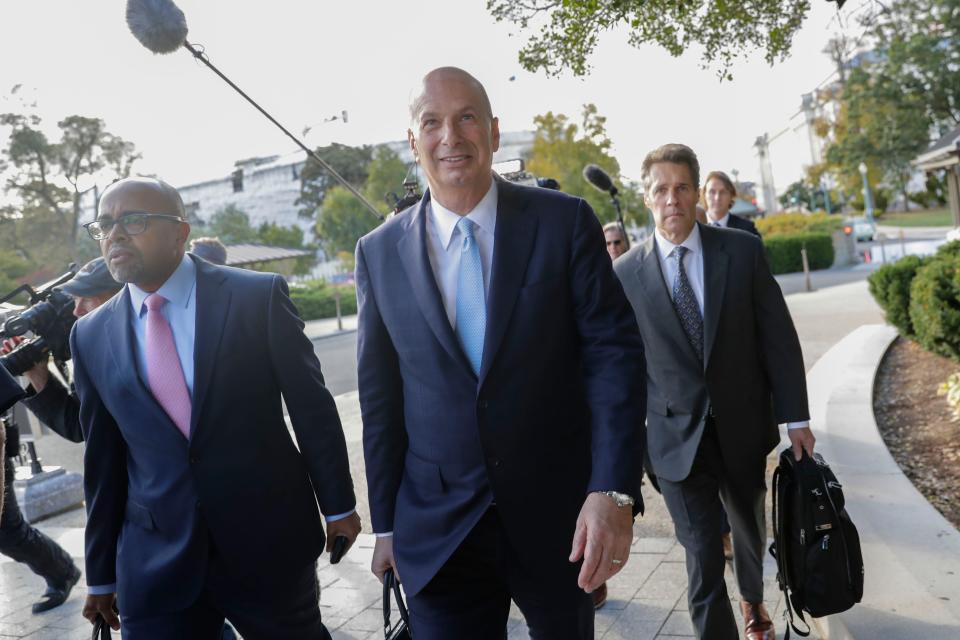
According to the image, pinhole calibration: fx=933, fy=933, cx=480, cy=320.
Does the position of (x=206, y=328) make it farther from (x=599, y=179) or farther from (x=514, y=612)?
(x=599, y=179)

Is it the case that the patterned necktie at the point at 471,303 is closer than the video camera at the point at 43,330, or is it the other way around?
the patterned necktie at the point at 471,303

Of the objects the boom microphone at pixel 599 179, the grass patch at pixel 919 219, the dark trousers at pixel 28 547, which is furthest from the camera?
the grass patch at pixel 919 219

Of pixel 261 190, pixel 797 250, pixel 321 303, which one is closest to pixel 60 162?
pixel 321 303

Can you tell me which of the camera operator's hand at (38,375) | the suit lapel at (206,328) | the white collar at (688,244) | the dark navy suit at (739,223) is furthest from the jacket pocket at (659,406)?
the dark navy suit at (739,223)

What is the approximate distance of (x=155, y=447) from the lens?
3004 millimetres

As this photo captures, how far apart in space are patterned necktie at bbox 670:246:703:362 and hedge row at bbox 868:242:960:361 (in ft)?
20.3

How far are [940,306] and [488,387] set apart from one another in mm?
8720

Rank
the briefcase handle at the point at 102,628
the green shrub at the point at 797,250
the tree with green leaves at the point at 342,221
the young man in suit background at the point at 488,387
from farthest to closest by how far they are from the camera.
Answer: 1. the tree with green leaves at the point at 342,221
2. the green shrub at the point at 797,250
3. the briefcase handle at the point at 102,628
4. the young man in suit background at the point at 488,387

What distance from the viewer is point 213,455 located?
2.98 m

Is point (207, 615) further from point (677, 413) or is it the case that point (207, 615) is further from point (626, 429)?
point (677, 413)

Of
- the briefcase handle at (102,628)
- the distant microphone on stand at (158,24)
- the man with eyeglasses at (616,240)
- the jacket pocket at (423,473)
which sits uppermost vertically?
the distant microphone on stand at (158,24)

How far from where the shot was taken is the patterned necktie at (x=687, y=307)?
3.99 metres

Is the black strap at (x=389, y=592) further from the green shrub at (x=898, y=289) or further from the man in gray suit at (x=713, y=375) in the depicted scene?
the green shrub at (x=898, y=289)

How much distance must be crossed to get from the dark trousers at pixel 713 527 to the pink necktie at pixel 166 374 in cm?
205
